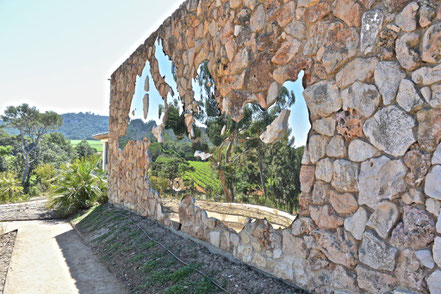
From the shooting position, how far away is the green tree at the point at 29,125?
115ft

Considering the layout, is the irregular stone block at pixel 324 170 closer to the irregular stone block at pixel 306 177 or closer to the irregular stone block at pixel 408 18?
the irregular stone block at pixel 306 177

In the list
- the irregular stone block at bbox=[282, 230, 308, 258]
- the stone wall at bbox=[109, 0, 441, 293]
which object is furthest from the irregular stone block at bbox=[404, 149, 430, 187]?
the irregular stone block at bbox=[282, 230, 308, 258]

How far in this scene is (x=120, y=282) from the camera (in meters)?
5.02

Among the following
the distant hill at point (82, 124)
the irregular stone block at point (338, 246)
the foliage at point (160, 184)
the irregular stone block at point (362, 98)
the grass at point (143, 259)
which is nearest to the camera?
the irregular stone block at point (362, 98)

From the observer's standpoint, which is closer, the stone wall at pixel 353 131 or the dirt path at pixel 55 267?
the stone wall at pixel 353 131

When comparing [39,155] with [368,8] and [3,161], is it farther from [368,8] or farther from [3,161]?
[368,8]

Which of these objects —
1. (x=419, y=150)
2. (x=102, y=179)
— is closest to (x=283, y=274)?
(x=419, y=150)

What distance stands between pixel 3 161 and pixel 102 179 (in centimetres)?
2728

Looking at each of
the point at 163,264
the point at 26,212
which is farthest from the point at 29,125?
the point at 163,264

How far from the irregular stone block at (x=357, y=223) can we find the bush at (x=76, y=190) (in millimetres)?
9234

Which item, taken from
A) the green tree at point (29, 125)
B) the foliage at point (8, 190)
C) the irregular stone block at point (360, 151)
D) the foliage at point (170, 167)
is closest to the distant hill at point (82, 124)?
the green tree at point (29, 125)

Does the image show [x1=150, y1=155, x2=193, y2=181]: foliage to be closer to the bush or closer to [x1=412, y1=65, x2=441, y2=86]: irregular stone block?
[x1=412, y1=65, x2=441, y2=86]: irregular stone block

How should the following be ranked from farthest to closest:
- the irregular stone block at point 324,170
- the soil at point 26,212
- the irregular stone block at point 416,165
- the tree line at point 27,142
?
the tree line at point 27,142
the soil at point 26,212
the irregular stone block at point 324,170
the irregular stone block at point 416,165

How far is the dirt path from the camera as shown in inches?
196
